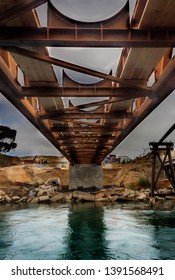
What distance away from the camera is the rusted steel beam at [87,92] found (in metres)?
11.9

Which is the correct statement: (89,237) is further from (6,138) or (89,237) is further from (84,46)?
(6,138)

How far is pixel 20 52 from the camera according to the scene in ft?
27.2

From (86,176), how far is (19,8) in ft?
167

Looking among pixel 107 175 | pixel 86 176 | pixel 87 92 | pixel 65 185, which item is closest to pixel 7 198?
pixel 86 176

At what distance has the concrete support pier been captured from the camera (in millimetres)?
56219

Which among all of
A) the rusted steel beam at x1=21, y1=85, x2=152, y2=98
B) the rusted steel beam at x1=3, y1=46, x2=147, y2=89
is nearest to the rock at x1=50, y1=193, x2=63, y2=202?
the rusted steel beam at x1=21, y1=85, x2=152, y2=98

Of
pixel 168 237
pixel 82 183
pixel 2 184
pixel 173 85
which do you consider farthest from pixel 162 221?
pixel 2 184

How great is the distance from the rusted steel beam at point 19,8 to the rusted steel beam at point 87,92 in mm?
5521

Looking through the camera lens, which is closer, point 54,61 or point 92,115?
point 54,61

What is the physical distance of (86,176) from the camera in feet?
184

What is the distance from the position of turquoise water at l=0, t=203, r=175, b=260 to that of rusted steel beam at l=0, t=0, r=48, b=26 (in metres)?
11.6

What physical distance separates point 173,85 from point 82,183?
47907 millimetres

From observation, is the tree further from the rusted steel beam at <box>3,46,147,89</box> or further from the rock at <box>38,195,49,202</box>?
the rusted steel beam at <box>3,46,147,89</box>
